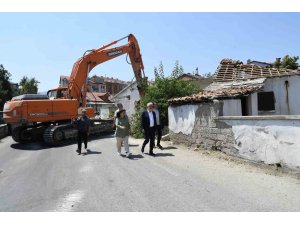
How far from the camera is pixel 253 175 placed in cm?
716

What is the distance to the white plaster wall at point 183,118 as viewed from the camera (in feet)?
37.7

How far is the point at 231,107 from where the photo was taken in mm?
10062

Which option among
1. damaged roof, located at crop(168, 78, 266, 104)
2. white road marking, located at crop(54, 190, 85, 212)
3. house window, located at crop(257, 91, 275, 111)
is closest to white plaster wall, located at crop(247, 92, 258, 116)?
damaged roof, located at crop(168, 78, 266, 104)

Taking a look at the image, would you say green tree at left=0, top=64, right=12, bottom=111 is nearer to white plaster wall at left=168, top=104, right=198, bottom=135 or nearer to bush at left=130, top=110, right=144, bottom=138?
bush at left=130, top=110, right=144, bottom=138

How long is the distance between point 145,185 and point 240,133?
11.2ft

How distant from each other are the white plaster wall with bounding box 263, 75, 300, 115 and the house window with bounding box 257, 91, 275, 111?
0.16 meters

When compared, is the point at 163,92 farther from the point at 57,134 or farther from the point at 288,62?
the point at 288,62

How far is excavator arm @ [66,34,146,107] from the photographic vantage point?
54.9 feet

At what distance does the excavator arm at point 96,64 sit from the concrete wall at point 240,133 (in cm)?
602

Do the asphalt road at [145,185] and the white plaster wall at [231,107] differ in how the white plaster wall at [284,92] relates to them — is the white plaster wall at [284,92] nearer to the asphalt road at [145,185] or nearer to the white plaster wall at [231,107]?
the white plaster wall at [231,107]

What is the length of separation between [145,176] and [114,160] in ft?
7.90

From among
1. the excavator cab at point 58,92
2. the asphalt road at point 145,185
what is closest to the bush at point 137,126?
the excavator cab at point 58,92

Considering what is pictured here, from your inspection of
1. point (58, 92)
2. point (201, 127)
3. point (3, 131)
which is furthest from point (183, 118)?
point (3, 131)
